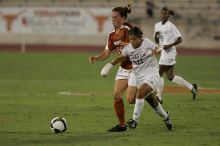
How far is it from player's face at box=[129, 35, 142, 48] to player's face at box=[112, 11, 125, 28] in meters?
0.56

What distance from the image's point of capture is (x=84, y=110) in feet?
54.7

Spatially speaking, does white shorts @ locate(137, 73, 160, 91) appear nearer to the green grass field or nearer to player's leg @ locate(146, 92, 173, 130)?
player's leg @ locate(146, 92, 173, 130)

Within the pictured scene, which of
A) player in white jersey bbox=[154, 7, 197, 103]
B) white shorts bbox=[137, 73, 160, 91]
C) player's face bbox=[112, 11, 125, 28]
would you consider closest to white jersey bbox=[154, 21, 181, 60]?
player in white jersey bbox=[154, 7, 197, 103]

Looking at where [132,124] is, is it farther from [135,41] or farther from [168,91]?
[168,91]

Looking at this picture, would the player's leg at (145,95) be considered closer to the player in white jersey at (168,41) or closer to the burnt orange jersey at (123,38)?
the burnt orange jersey at (123,38)

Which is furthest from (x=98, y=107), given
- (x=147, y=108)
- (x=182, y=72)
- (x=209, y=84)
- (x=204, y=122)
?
(x=182, y=72)

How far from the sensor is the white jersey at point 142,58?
13039 mm

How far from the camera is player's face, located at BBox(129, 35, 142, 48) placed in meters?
12.9

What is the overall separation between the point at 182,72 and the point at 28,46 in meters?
15.0

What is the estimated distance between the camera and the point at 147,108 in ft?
57.5

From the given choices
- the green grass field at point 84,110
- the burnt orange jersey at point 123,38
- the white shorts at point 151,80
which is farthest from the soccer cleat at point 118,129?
the burnt orange jersey at point 123,38

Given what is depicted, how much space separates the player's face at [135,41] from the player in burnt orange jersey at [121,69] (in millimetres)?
339

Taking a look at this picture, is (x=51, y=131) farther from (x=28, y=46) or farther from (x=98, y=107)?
(x=28, y=46)

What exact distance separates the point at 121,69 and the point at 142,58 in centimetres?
63
